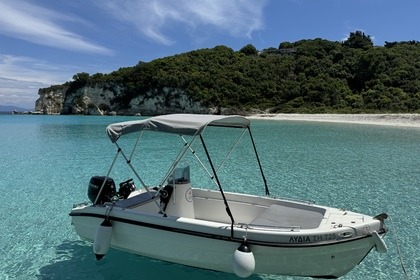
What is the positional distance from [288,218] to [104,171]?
11369 millimetres

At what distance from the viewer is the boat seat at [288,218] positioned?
5.94 meters

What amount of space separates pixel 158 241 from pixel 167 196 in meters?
0.89

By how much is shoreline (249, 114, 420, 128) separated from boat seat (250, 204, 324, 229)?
48054 millimetres

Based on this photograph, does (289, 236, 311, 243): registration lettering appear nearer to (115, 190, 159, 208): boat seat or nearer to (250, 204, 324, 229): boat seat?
(250, 204, 324, 229): boat seat

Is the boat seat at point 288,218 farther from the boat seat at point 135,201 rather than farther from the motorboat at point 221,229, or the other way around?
the boat seat at point 135,201

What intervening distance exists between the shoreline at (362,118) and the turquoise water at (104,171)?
94.5 ft

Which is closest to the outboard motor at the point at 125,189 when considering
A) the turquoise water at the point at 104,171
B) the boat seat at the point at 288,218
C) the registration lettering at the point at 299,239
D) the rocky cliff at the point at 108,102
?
the turquoise water at the point at 104,171

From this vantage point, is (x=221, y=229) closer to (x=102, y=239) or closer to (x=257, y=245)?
(x=257, y=245)

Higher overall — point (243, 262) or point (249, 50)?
point (249, 50)

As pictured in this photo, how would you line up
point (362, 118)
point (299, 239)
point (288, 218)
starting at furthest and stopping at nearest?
point (362, 118) → point (288, 218) → point (299, 239)

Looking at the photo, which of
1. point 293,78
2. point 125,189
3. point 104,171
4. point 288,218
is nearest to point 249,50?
point 293,78

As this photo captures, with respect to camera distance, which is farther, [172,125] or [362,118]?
[362,118]

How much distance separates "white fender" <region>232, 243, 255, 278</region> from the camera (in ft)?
15.8

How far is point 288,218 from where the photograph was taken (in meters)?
6.20
